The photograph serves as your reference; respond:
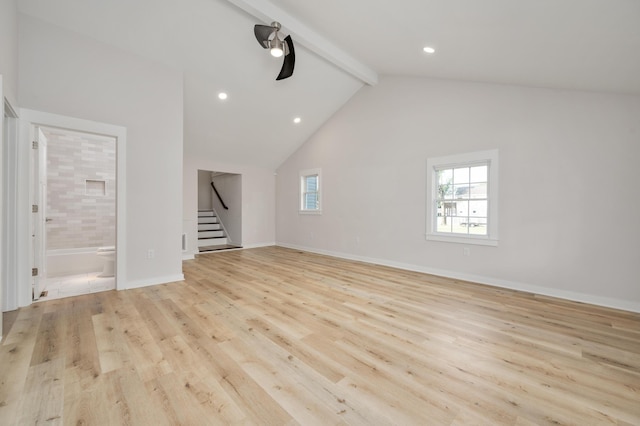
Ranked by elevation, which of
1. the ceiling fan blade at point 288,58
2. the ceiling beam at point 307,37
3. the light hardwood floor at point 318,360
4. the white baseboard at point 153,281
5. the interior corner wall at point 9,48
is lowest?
the light hardwood floor at point 318,360

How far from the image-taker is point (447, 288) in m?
3.73

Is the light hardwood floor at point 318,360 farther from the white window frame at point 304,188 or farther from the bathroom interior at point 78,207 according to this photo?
the white window frame at point 304,188

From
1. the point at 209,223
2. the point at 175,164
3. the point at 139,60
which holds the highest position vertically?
the point at 139,60

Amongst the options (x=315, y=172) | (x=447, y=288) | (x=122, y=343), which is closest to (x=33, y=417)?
(x=122, y=343)

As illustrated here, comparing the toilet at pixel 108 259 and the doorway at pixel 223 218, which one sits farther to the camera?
the doorway at pixel 223 218

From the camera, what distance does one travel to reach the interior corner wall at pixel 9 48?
7.80ft

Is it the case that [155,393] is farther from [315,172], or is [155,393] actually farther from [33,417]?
[315,172]

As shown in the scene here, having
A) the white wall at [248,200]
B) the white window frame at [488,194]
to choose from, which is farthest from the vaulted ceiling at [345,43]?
the white window frame at [488,194]

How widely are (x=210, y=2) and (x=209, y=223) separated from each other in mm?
5968

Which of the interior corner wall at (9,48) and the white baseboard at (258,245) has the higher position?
the interior corner wall at (9,48)

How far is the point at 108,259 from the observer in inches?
171

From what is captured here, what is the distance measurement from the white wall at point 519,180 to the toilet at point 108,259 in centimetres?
427

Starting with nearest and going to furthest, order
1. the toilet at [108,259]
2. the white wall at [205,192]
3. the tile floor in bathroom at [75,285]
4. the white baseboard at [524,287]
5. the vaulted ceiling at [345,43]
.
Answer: the vaulted ceiling at [345,43], the white baseboard at [524,287], the tile floor in bathroom at [75,285], the toilet at [108,259], the white wall at [205,192]

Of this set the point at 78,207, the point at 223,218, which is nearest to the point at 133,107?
the point at 78,207
